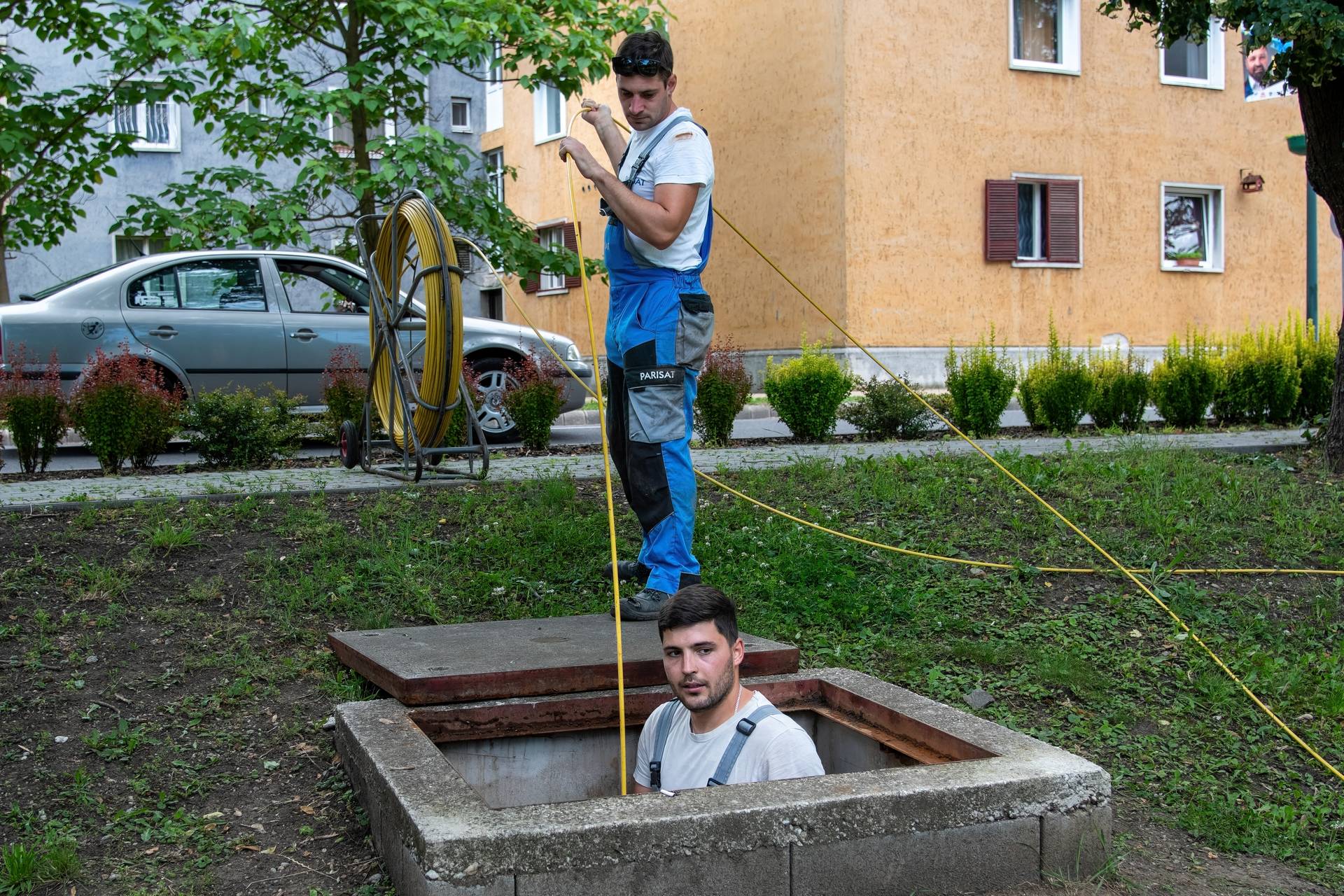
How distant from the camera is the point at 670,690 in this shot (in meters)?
4.00

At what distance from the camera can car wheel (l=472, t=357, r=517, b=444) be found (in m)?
9.71

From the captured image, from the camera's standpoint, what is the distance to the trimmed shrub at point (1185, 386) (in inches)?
425

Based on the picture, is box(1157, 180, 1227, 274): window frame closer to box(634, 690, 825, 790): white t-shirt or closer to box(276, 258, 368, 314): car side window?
box(276, 258, 368, 314): car side window

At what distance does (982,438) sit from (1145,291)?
1065 centimetres

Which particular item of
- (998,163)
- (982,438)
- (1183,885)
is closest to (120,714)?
(1183,885)

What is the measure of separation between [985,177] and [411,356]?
1318 centimetres

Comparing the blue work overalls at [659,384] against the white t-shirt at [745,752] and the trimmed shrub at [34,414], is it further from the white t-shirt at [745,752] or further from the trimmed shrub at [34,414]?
the trimmed shrub at [34,414]

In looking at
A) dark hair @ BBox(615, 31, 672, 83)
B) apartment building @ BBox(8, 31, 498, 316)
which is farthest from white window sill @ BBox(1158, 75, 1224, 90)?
dark hair @ BBox(615, 31, 672, 83)

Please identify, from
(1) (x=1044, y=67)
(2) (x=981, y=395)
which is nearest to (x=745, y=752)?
(2) (x=981, y=395)

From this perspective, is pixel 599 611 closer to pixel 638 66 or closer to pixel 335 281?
pixel 638 66

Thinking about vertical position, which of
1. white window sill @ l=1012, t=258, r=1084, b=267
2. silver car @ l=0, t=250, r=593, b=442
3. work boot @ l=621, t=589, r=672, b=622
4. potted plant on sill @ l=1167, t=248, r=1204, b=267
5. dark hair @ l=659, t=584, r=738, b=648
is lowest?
work boot @ l=621, t=589, r=672, b=622

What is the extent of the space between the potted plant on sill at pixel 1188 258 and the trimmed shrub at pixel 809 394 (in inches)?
460

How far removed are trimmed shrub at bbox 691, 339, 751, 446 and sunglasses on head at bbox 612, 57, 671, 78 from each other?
559 cm

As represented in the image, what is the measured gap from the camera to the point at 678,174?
167 inches
